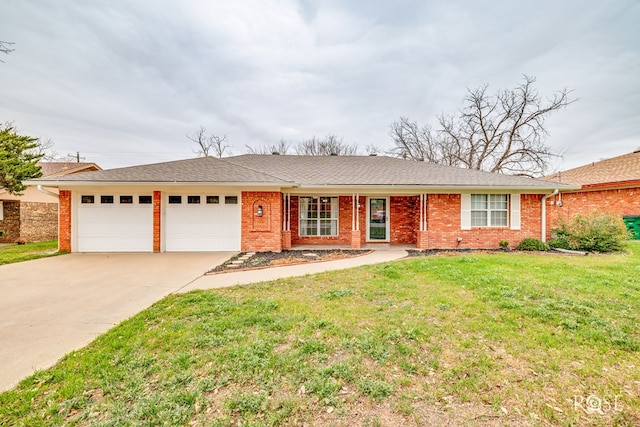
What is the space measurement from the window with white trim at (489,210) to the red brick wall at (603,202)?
409cm

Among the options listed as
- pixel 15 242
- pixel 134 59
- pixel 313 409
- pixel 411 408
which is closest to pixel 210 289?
pixel 313 409

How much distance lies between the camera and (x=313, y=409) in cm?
210

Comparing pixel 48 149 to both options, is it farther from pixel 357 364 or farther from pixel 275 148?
pixel 357 364

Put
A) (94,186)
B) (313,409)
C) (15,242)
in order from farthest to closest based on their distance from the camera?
(15,242)
(94,186)
(313,409)

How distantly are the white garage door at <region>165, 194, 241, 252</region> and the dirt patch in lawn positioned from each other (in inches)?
44.1

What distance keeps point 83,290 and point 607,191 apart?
73.2 feet

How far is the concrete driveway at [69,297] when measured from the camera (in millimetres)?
3068

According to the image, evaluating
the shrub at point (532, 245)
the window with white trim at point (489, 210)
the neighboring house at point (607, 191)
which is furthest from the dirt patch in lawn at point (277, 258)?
the neighboring house at point (607, 191)

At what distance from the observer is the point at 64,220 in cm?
985

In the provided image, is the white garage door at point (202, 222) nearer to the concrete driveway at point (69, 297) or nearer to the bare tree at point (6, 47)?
the concrete driveway at point (69, 297)

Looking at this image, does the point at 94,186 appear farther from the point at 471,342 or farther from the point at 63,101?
the point at 471,342

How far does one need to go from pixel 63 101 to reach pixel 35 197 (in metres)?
6.09

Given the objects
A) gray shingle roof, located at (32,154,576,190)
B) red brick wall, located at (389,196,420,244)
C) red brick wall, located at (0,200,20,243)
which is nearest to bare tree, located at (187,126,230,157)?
red brick wall, located at (0,200,20,243)

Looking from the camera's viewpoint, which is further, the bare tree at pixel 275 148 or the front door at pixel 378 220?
the bare tree at pixel 275 148
